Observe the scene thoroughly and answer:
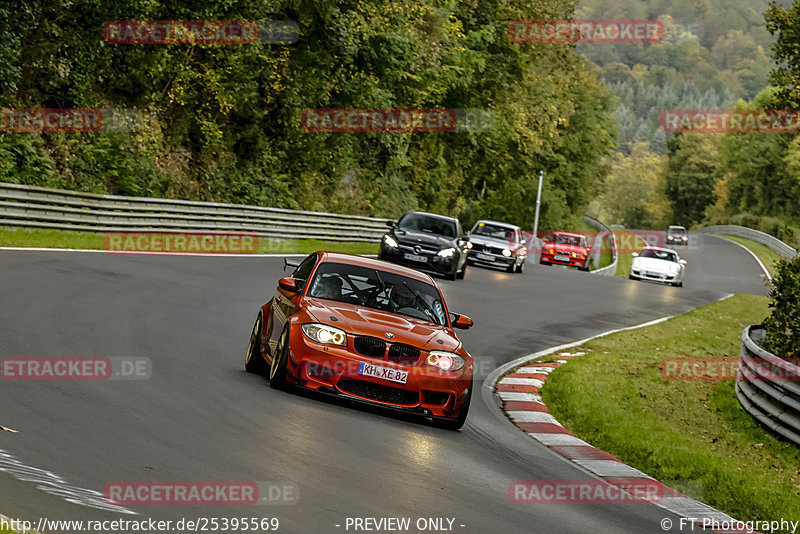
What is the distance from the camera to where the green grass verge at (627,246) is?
212ft

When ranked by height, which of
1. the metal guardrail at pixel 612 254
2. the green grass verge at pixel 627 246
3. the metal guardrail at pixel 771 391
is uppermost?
the metal guardrail at pixel 771 391

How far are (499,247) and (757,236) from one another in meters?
69.1

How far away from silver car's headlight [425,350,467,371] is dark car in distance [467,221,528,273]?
24.3 m

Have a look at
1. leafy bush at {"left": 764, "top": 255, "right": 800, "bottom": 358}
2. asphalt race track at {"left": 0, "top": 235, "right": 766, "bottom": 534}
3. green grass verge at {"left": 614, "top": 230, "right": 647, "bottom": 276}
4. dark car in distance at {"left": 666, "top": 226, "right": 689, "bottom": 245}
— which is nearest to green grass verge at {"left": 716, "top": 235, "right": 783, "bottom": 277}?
dark car in distance at {"left": 666, "top": 226, "right": 689, "bottom": 245}

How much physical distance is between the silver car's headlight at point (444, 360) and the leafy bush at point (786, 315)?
541 cm

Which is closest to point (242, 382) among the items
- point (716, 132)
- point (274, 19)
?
point (274, 19)

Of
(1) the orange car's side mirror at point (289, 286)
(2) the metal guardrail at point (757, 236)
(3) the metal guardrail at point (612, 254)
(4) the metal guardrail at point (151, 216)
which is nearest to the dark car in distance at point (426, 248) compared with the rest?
(4) the metal guardrail at point (151, 216)

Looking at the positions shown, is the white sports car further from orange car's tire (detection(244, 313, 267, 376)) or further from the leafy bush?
orange car's tire (detection(244, 313, 267, 376))

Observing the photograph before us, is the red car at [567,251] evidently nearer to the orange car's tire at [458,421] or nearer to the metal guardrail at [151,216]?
the metal guardrail at [151,216]

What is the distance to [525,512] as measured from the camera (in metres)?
6.85

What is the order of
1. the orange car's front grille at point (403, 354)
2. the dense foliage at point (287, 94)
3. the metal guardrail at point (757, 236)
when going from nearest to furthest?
the orange car's front grille at point (403, 354) → the dense foliage at point (287, 94) → the metal guardrail at point (757, 236)

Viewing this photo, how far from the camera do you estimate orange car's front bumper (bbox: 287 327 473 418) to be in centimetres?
927

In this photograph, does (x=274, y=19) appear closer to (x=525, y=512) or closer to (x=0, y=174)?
(x=0, y=174)

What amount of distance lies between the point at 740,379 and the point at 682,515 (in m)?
6.05
